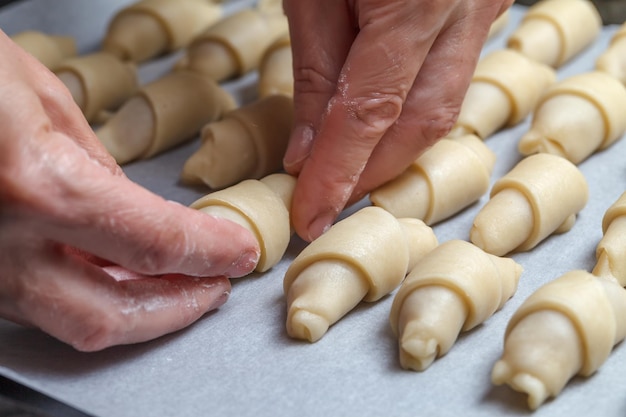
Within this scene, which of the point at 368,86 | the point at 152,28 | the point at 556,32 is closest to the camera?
the point at 368,86

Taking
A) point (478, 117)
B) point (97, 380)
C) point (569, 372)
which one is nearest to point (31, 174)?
point (97, 380)

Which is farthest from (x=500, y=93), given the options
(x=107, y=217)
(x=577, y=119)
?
(x=107, y=217)

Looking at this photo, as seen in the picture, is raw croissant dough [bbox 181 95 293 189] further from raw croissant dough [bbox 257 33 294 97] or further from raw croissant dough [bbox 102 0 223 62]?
raw croissant dough [bbox 102 0 223 62]

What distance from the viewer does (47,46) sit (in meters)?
2.84

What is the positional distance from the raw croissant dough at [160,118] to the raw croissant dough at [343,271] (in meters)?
0.76

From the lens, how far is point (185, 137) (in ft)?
8.30

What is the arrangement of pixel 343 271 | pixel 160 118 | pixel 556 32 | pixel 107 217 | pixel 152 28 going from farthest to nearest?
pixel 152 28 < pixel 556 32 < pixel 160 118 < pixel 343 271 < pixel 107 217

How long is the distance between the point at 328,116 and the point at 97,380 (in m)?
0.74

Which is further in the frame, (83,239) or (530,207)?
(530,207)

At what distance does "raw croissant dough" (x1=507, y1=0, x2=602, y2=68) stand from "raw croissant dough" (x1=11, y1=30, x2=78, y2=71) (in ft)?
4.70

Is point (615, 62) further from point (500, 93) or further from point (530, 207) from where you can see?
point (530, 207)

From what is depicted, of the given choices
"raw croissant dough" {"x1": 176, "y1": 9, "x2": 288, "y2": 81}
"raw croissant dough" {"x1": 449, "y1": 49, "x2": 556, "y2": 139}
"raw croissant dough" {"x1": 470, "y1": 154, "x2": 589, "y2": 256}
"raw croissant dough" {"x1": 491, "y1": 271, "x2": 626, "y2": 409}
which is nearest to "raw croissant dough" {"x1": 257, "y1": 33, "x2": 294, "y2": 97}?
"raw croissant dough" {"x1": 176, "y1": 9, "x2": 288, "y2": 81}

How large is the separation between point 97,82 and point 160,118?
35 centimetres

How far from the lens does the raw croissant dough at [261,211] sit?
193 centimetres
